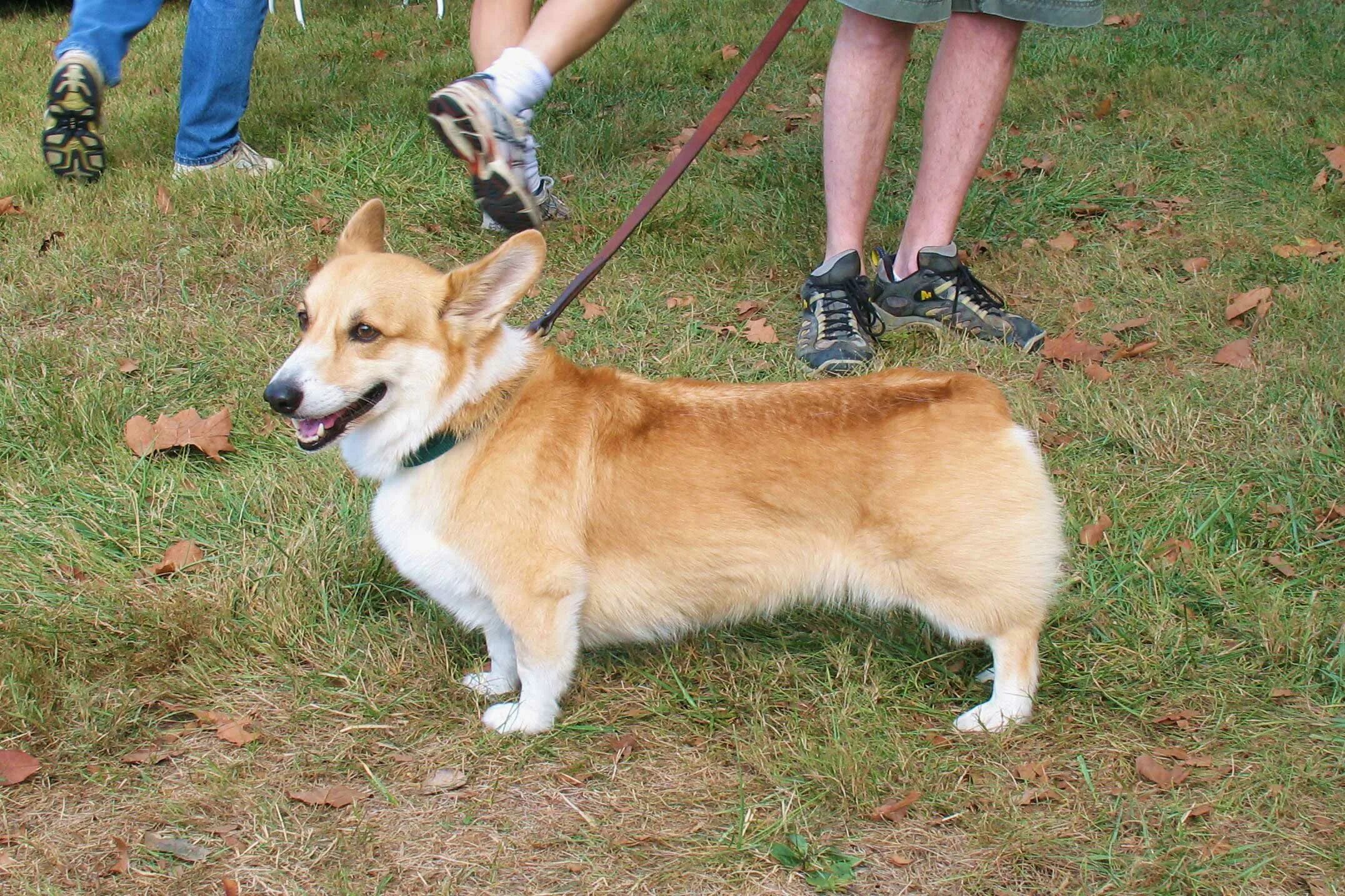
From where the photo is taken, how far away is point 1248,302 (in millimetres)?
4074

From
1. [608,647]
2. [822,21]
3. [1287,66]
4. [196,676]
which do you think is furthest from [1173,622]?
[822,21]

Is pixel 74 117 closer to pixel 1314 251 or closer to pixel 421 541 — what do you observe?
pixel 421 541

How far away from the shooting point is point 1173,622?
269 cm

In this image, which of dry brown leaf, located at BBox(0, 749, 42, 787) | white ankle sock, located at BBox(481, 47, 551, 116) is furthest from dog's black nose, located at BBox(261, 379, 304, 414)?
white ankle sock, located at BBox(481, 47, 551, 116)

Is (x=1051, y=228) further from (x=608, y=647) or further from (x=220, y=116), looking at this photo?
(x=220, y=116)

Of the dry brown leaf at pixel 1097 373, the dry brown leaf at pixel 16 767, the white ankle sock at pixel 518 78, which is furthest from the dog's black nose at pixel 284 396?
the dry brown leaf at pixel 1097 373

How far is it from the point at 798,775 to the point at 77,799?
1466mm

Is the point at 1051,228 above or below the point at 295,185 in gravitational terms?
above

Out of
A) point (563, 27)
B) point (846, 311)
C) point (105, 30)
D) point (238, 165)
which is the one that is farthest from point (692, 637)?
point (105, 30)

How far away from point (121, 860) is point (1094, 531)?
2396 millimetres

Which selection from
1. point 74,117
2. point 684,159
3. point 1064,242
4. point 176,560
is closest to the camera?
point 176,560

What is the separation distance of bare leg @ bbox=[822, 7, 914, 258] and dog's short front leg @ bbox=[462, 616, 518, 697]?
2083 mm

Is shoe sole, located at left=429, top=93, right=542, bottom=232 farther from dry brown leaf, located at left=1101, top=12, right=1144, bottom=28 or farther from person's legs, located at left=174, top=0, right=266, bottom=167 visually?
dry brown leaf, located at left=1101, top=12, right=1144, bottom=28

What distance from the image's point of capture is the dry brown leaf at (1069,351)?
154 inches
